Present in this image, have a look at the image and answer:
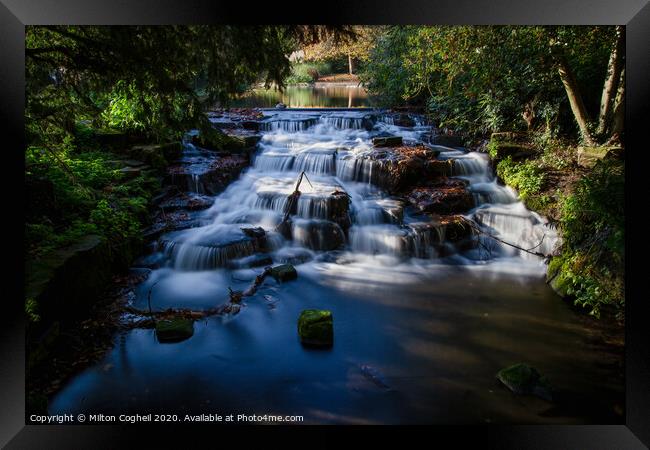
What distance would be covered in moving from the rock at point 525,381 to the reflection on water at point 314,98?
13.4 feet

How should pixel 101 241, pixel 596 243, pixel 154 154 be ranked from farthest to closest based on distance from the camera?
pixel 154 154, pixel 101 241, pixel 596 243

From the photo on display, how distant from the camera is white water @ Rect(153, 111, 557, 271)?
20.1 ft

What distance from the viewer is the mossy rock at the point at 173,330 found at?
4.14 meters

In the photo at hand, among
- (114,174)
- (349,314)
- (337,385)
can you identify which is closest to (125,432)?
(337,385)

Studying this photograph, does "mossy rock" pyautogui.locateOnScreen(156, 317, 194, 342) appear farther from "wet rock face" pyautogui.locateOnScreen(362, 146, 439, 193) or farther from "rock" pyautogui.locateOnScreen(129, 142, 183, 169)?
"wet rock face" pyautogui.locateOnScreen(362, 146, 439, 193)

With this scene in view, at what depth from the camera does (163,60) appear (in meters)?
3.29

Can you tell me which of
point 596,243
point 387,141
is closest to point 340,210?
point 387,141

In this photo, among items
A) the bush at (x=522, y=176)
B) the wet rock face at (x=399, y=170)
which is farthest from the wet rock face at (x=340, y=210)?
the bush at (x=522, y=176)

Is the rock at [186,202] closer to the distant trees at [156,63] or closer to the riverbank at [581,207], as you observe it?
the distant trees at [156,63]

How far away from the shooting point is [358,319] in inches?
179

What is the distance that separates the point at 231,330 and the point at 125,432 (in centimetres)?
177

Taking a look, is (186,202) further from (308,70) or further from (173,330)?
(308,70)

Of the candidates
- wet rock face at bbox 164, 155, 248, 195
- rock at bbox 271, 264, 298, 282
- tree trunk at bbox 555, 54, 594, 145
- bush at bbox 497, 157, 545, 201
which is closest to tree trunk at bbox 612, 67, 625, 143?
tree trunk at bbox 555, 54, 594, 145

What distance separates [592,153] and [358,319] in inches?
150
